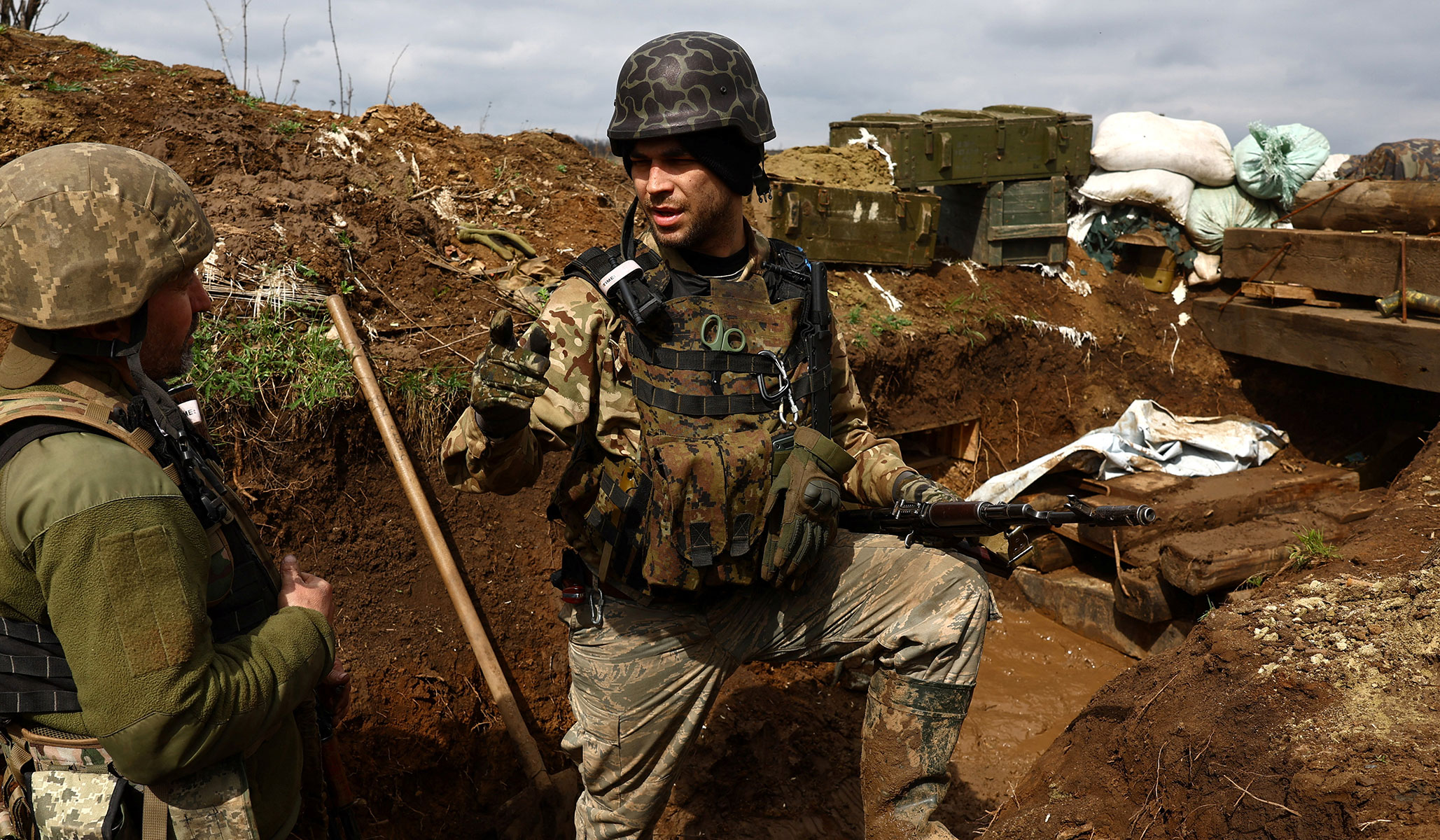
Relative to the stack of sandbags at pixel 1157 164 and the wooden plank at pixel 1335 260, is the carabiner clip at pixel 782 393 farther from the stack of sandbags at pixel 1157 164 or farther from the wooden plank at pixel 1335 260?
the stack of sandbags at pixel 1157 164

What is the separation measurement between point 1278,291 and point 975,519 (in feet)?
19.2

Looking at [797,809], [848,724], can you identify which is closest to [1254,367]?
[848,724]

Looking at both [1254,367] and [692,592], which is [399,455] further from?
[1254,367]

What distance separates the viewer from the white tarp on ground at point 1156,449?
6043 mm

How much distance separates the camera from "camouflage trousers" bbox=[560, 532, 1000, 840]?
2512 millimetres

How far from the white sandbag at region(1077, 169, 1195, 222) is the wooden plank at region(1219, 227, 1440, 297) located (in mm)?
1056

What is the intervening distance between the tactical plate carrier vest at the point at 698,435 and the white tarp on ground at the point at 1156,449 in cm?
370

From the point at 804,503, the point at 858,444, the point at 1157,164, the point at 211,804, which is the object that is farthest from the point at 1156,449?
the point at 211,804

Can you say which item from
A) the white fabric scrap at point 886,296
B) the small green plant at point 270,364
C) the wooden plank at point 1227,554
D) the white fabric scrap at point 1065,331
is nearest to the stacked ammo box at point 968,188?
the white fabric scrap at point 886,296

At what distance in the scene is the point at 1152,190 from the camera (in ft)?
27.3

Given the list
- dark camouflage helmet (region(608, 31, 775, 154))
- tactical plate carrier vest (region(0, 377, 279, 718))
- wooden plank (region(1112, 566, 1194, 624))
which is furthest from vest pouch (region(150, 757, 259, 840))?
wooden plank (region(1112, 566, 1194, 624))

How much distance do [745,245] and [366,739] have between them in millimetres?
2646

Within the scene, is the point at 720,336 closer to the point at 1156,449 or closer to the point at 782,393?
the point at 782,393

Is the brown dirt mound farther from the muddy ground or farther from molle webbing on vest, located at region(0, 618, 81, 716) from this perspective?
molle webbing on vest, located at region(0, 618, 81, 716)
